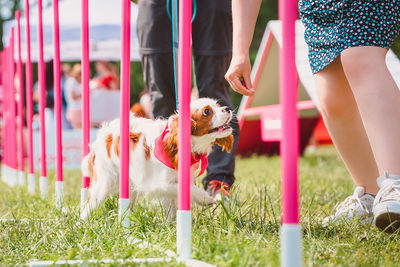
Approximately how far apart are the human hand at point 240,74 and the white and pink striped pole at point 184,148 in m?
0.17

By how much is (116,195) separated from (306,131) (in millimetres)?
4687

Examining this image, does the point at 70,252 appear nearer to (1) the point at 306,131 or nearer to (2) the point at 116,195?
(2) the point at 116,195

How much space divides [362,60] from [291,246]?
80 cm

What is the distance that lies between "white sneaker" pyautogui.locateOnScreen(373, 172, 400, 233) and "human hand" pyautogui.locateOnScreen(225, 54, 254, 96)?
0.50 metres

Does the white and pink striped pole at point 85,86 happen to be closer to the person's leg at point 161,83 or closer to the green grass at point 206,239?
the green grass at point 206,239

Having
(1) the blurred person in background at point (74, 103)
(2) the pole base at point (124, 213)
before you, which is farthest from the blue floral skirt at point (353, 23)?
(1) the blurred person in background at point (74, 103)

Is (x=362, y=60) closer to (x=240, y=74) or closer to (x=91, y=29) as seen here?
(x=240, y=74)

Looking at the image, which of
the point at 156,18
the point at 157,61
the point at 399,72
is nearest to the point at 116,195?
the point at 157,61

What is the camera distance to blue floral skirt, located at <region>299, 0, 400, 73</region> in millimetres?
1754

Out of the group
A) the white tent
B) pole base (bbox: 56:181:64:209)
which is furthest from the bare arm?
the white tent

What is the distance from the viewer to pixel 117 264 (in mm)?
1457

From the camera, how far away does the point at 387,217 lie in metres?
1.63

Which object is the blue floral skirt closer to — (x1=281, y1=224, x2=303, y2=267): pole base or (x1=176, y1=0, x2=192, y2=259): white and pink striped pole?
(x1=176, y1=0, x2=192, y2=259): white and pink striped pole

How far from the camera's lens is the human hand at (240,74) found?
167cm
